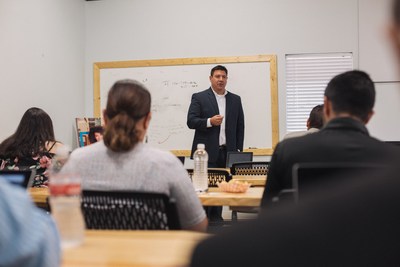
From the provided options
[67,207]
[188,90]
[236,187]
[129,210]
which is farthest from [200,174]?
[188,90]

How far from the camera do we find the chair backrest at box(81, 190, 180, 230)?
143 centimetres

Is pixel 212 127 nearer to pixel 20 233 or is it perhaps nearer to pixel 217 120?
pixel 217 120

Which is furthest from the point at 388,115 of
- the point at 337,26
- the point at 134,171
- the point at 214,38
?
the point at 134,171

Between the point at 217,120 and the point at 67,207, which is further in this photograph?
the point at 217,120

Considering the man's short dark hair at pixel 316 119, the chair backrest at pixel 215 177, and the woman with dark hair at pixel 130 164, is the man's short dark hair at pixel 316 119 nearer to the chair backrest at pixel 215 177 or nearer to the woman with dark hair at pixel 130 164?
the chair backrest at pixel 215 177

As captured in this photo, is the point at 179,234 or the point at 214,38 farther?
the point at 214,38

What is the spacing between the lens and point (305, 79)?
610 centimetres

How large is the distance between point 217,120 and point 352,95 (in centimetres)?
298

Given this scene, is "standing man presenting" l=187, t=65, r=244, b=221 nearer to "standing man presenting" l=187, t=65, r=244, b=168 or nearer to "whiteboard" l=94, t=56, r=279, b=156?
"standing man presenting" l=187, t=65, r=244, b=168

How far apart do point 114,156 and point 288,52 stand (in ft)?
15.8

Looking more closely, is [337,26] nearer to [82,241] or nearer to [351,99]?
[351,99]

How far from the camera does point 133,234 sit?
1146 millimetres

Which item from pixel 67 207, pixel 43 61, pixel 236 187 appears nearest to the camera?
pixel 67 207

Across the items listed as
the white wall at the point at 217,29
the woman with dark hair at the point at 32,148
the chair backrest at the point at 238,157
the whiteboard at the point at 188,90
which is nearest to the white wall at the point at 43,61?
the white wall at the point at 217,29
